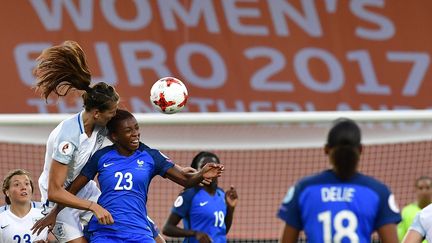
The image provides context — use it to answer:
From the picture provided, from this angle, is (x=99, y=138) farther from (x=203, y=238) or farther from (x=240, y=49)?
(x=240, y=49)

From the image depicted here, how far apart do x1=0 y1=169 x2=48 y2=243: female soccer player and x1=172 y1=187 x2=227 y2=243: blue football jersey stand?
1503 millimetres

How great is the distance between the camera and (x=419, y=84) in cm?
1434

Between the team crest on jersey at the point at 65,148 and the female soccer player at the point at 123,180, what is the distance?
0.60 ft

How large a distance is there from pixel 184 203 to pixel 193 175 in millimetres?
2473

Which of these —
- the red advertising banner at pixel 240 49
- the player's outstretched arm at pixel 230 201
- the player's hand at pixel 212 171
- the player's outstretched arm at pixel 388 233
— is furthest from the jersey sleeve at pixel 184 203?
the player's outstretched arm at pixel 388 233

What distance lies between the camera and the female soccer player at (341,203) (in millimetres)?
5477

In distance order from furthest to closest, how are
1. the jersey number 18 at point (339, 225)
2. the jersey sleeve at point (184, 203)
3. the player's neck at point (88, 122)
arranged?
the jersey sleeve at point (184, 203) < the player's neck at point (88, 122) < the jersey number 18 at point (339, 225)

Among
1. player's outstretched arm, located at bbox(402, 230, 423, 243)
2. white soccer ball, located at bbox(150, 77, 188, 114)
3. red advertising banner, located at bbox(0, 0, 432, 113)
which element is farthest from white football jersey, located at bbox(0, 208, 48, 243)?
red advertising banner, located at bbox(0, 0, 432, 113)

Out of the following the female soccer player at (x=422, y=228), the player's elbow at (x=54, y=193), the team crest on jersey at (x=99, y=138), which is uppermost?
the team crest on jersey at (x=99, y=138)

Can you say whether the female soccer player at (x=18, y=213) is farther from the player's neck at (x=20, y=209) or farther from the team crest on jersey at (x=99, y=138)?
the team crest on jersey at (x=99, y=138)

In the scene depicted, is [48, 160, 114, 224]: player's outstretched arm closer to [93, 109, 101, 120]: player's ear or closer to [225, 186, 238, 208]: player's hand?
[93, 109, 101, 120]: player's ear

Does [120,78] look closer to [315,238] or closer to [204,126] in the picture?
[204,126]

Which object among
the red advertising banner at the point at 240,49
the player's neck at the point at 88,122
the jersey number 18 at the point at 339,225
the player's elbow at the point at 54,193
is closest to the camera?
the jersey number 18 at the point at 339,225

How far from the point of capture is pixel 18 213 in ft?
29.9
